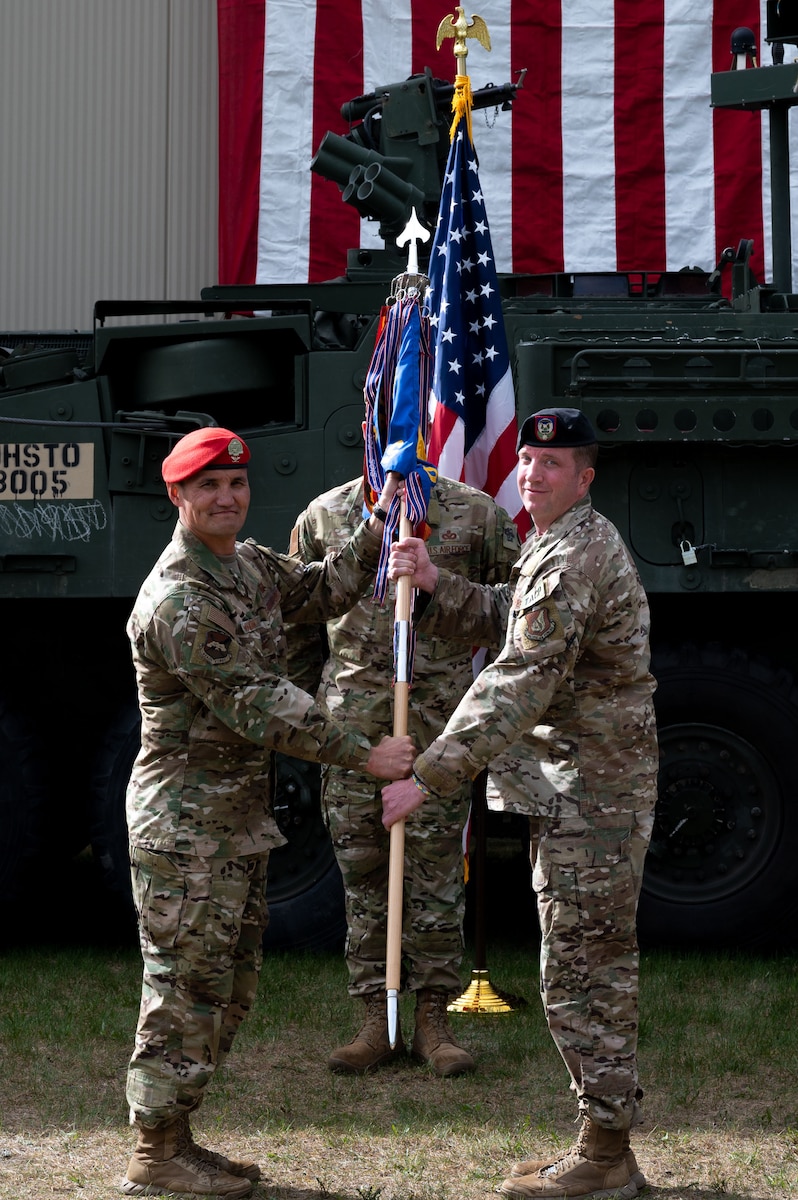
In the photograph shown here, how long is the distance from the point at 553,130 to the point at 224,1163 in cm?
697

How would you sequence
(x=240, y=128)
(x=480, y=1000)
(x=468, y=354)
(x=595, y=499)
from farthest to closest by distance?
(x=240, y=128) → (x=595, y=499) → (x=468, y=354) → (x=480, y=1000)

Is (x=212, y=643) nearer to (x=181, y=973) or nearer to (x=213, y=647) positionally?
(x=213, y=647)

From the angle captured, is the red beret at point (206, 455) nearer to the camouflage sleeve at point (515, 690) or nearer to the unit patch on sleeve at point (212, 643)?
the unit patch on sleeve at point (212, 643)

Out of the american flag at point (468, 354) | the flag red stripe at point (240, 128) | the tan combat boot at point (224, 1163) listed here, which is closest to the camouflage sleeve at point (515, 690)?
the tan combat boot at point (224, 1163)

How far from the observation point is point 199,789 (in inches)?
143

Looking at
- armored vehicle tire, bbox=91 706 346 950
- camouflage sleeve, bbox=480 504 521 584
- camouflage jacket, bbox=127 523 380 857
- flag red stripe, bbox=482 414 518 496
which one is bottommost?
armored vehicle tire, bbox=91 706 346 950

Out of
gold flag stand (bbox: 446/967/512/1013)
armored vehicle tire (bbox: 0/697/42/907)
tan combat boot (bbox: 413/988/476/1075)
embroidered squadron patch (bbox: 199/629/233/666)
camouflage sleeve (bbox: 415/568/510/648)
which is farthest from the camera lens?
armored vehicle tire (bbox: 0/697/42/907)

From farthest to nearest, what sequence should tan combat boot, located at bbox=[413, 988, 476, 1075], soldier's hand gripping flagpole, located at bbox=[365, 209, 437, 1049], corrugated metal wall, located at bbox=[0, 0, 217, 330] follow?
corrugated metal wall, located at bbox=[0, 0, 217, 330]
tan combat boot, located at bbox=[413, 988, 476, 1075]
soldier's hand gripping flagpole, located at bbox=[365, 209, 437, 1049]

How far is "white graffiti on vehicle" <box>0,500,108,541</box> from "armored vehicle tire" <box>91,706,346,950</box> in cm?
70

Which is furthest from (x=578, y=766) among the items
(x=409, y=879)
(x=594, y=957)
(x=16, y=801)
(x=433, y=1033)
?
(x=16, y=801)

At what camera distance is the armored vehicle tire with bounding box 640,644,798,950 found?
18.5 feet

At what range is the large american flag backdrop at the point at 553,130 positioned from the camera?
9.16 meters

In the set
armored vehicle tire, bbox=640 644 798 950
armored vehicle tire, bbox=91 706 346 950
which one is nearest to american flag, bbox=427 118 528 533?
armored vehicle tire, bbox=640 644 798 950

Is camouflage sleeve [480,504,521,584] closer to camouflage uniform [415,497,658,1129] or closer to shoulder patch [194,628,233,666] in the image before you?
camouflage uniform [415,497,658,1129]
